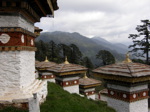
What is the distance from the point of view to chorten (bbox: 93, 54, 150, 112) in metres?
Result: 6.89

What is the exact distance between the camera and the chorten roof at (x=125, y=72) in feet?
22.1

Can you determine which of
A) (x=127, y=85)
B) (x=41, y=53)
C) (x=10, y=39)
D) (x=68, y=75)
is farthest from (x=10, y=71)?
(x=41, y=53)

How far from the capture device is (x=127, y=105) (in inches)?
287

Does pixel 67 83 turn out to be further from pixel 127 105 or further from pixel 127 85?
pixel 127 85

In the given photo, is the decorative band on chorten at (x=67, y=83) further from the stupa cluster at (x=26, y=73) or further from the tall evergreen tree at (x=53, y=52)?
the tall evergreen tree at (x=53, y=52)

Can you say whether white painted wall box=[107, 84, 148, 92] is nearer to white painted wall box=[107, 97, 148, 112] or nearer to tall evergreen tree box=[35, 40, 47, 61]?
white painted wall box=[107, 97, 148, 112]

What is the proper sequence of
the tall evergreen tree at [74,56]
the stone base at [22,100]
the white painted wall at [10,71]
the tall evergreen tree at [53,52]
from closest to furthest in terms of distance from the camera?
the stone base at [22,100] < the white painted wall at [10,71] < the tall evergreen tree at [74,56] < the tall evergreen tree at [53,52]

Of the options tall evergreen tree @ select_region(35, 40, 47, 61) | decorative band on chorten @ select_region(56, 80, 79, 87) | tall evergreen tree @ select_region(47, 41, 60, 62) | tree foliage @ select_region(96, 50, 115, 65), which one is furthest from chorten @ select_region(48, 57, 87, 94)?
tall evergreen tree @ select_region(35, 40, 47, 61)

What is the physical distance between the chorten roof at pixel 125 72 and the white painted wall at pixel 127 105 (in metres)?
1.21

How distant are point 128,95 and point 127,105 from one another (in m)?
0.48

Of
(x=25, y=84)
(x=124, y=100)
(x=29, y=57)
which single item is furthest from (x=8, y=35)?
(x=124, y=100)

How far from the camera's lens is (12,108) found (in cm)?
497

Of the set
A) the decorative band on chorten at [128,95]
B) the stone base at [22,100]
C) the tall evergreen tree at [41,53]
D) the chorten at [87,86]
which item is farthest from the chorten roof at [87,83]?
the tall evergreen tree at [41,53]

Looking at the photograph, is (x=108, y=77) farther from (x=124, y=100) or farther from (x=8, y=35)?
(x=8, y=35)
